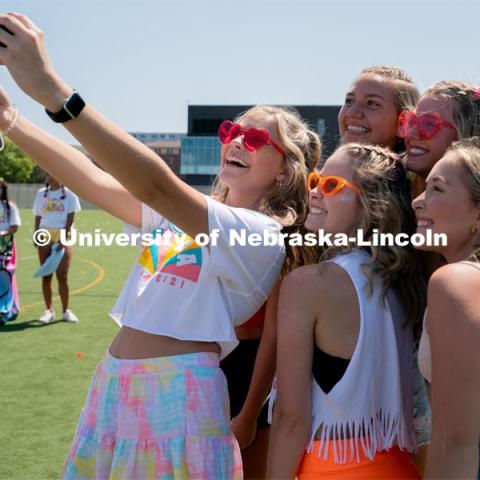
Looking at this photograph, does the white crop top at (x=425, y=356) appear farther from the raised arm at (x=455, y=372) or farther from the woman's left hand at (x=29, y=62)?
the woman's left hand at (x=29, y=62)

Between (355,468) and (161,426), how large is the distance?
0.66 meters

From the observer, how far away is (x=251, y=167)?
8.30ft

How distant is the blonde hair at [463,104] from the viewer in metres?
2.29

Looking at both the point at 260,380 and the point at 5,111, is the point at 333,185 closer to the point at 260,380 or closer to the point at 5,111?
the point at 260,380

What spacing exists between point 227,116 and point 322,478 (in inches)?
2687

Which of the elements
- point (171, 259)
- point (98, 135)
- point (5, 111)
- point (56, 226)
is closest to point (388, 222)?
point (171, 259)

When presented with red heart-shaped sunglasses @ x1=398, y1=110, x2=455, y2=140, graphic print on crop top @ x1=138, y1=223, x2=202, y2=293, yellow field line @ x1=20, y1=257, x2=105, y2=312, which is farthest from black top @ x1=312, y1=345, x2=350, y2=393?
yellow field line @ x1=20, y1=257, x2=105, y2=312

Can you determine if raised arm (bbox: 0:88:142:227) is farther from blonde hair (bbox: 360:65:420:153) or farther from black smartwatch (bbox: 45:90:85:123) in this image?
blonde hair (bbox: 360:65:420:153)

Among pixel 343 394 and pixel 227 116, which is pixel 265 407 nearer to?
pixel 343 394

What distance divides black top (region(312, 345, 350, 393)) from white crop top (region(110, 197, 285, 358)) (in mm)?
344

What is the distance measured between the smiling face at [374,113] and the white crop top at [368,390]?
0.77m

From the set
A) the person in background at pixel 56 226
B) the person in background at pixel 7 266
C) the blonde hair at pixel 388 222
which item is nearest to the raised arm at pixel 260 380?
the blonde hair at pixel 388 222

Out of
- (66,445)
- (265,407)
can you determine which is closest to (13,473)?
(66,445)

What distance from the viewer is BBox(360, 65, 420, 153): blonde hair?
2.68 meters
